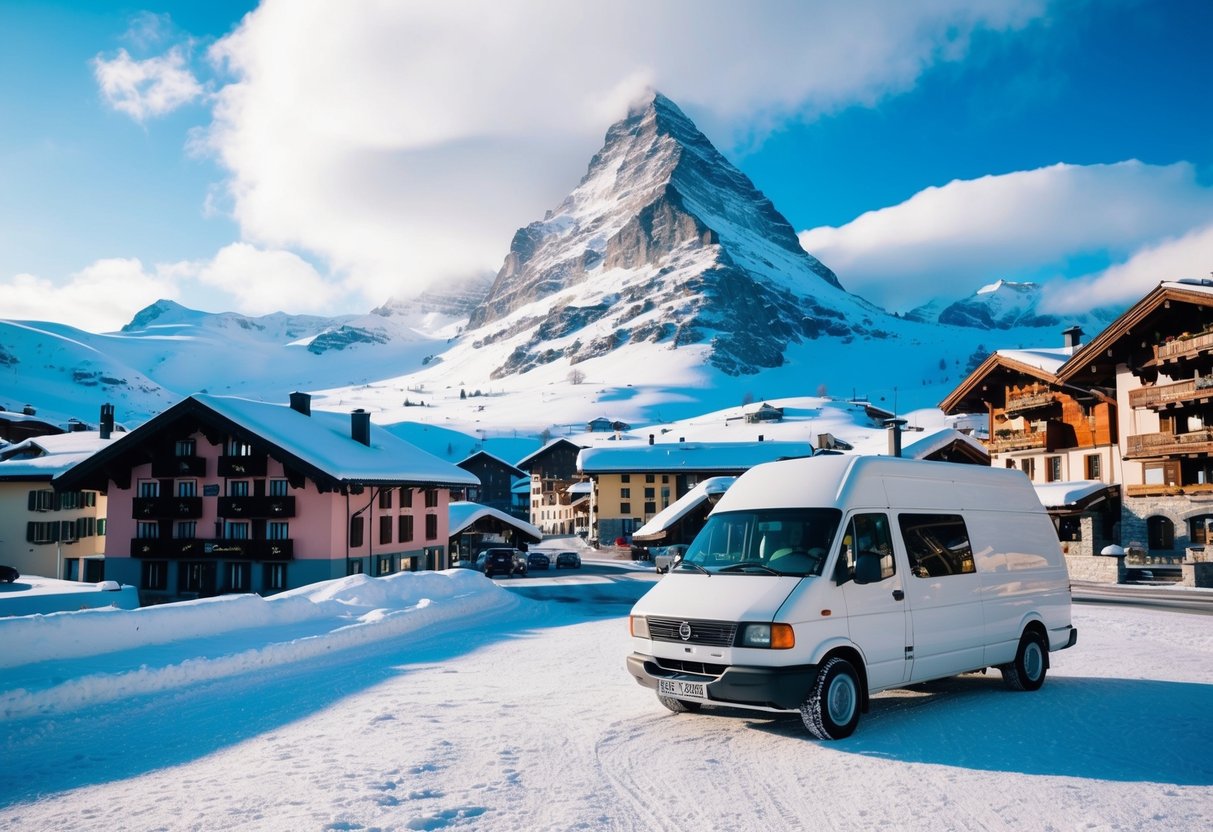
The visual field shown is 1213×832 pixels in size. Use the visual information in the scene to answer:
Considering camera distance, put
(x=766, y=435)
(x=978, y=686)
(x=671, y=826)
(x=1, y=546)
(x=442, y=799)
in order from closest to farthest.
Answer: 1. (x=671, y=826)
2. (x=442, y=799)
3. (x=978, y=686)
4. (x=1, y=546)
5. (x=766, y=435)

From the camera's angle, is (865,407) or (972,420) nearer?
(972,420)

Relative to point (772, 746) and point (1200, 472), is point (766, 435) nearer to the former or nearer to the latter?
point (1200, 472)

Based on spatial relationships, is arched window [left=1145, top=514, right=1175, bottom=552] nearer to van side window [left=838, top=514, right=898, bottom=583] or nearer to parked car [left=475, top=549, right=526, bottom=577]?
parked car [left=475, top=549, right=526, bottom=577]

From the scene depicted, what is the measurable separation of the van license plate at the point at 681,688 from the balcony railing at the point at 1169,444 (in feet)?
128

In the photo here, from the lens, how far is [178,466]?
41.4 metres

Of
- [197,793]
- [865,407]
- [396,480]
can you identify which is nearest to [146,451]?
[396,480]

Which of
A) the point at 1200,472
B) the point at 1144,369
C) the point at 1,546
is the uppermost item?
the point at 1144,369

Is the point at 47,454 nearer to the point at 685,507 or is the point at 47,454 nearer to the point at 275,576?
the point at 275,576

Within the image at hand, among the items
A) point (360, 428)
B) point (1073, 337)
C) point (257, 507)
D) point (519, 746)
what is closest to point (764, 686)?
point (519, 746)

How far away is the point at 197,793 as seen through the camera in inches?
294

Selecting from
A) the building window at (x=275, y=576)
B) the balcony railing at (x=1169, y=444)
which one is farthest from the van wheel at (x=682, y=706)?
the balcony railing at (x=1169, y=444)

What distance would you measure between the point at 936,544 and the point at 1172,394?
122ft

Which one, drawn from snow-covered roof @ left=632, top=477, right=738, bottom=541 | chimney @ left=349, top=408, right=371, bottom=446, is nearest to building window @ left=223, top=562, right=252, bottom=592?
chimney @ left=349, top=408, right=371, bottom=446

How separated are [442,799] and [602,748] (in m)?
2.14
